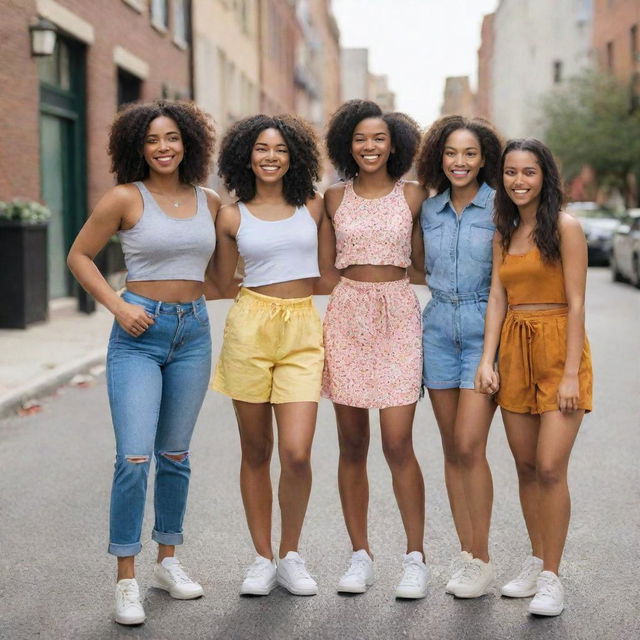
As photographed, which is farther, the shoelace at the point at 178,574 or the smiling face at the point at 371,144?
the smiling face at the point at 371,144

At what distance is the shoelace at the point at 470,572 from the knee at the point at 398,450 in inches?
19.1

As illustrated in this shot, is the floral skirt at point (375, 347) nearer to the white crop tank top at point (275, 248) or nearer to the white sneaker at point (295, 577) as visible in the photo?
the white crop tank top at point (275, 248)

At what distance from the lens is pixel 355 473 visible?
4.80 meters

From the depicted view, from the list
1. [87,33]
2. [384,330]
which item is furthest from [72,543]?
[87,33]

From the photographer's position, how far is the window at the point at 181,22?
23.9 meters

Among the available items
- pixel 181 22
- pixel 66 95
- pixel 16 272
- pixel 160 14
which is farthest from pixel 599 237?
pixel 16 272

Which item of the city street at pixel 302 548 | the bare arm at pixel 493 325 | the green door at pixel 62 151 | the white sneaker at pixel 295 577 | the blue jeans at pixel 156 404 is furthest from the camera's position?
the green door at pixel 62 151

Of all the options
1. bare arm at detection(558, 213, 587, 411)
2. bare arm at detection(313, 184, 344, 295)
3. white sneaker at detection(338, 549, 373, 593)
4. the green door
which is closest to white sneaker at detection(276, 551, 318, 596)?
white sneaker at detection(338, 549, 373, 593)

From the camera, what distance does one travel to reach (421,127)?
4.90 metres

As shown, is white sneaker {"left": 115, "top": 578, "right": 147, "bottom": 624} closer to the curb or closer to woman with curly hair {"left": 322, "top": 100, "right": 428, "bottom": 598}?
woman with curly hair {"left": 322, "top": 100, "right": 428, "bottom": 598}

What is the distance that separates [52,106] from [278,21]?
30.7 meters

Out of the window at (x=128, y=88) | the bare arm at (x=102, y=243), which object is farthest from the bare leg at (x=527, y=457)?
the window at (x=128, y=88)

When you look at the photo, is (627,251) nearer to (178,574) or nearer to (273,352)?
(273,352)

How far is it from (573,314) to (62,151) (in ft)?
46.0
